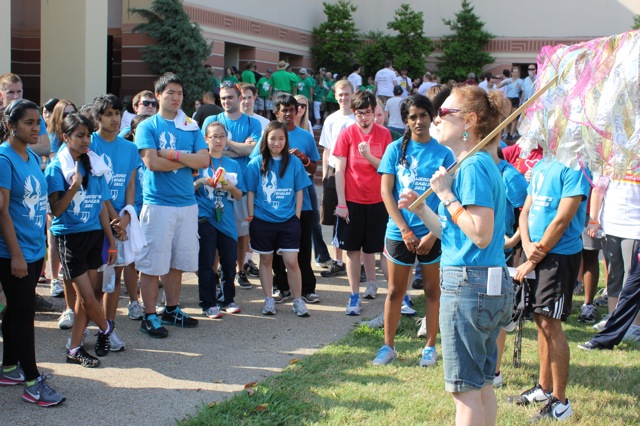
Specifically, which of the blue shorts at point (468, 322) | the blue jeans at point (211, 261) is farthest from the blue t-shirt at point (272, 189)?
the blue shorts at point (468, 322)

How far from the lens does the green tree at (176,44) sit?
19719 mm

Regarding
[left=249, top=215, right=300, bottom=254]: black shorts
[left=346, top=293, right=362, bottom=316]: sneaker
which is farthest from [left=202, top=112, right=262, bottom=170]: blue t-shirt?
[left=346, top=293, right=362, bottom=316]: sneaker

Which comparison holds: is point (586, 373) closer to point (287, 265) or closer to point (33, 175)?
point (287, 265)

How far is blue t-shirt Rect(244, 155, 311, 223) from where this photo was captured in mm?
6949

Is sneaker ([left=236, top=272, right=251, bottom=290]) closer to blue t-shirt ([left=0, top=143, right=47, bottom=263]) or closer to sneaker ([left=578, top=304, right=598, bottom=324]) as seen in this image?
blue t-shirt ([left=0, top=143, right=47, bottom=263])

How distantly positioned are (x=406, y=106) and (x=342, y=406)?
7.96 ft

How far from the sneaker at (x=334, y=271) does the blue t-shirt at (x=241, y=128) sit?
6.18 ft

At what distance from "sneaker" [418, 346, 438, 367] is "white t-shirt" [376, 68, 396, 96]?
17801 millimetres

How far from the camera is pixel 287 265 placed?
23.0ft

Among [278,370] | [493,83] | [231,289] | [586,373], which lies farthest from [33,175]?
[493,83]

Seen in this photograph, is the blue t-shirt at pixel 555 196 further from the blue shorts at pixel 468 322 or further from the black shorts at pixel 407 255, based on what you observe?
the blue shorts at pixel 468 322

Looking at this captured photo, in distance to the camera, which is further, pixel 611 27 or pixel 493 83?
pixel 611 27

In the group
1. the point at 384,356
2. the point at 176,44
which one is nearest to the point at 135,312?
the point at 384,356

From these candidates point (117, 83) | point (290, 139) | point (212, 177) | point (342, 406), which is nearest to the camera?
point (342, 406)
